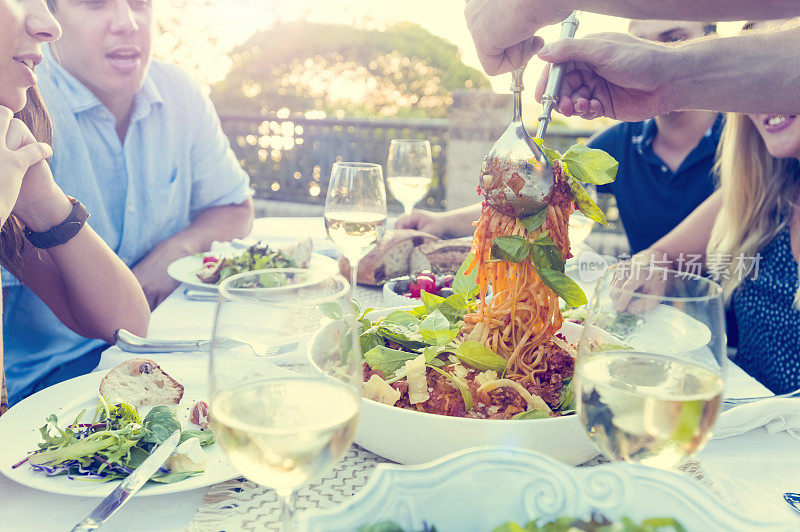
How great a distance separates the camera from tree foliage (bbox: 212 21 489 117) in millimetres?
12805

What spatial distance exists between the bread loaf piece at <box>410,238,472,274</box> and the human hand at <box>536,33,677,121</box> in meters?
0.68

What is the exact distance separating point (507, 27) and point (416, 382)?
916 mm

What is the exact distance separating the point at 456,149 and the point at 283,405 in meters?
6.13

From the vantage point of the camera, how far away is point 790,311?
2.36 metres

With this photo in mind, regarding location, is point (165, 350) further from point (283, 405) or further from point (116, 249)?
point (116, 249)

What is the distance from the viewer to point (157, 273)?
97.6 inches

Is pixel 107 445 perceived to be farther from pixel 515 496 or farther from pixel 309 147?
pixel 309 147

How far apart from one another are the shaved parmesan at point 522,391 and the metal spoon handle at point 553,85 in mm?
542

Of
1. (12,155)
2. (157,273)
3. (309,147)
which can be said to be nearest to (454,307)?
(12,155)

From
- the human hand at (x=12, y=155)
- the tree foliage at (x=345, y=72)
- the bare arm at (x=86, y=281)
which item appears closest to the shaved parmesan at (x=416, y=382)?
the human hand at (x=12, y=155)

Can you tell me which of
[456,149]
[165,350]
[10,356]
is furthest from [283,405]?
[456,149]

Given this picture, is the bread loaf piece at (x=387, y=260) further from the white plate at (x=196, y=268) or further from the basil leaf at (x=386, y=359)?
the basil leaf at (x=386, y=359)

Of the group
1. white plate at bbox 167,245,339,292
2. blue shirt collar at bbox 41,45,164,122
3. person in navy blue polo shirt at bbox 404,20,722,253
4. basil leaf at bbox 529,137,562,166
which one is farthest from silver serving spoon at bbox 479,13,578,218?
person in navy blue polo shirt at bbox 404,20,722,253

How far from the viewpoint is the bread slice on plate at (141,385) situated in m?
1.20
